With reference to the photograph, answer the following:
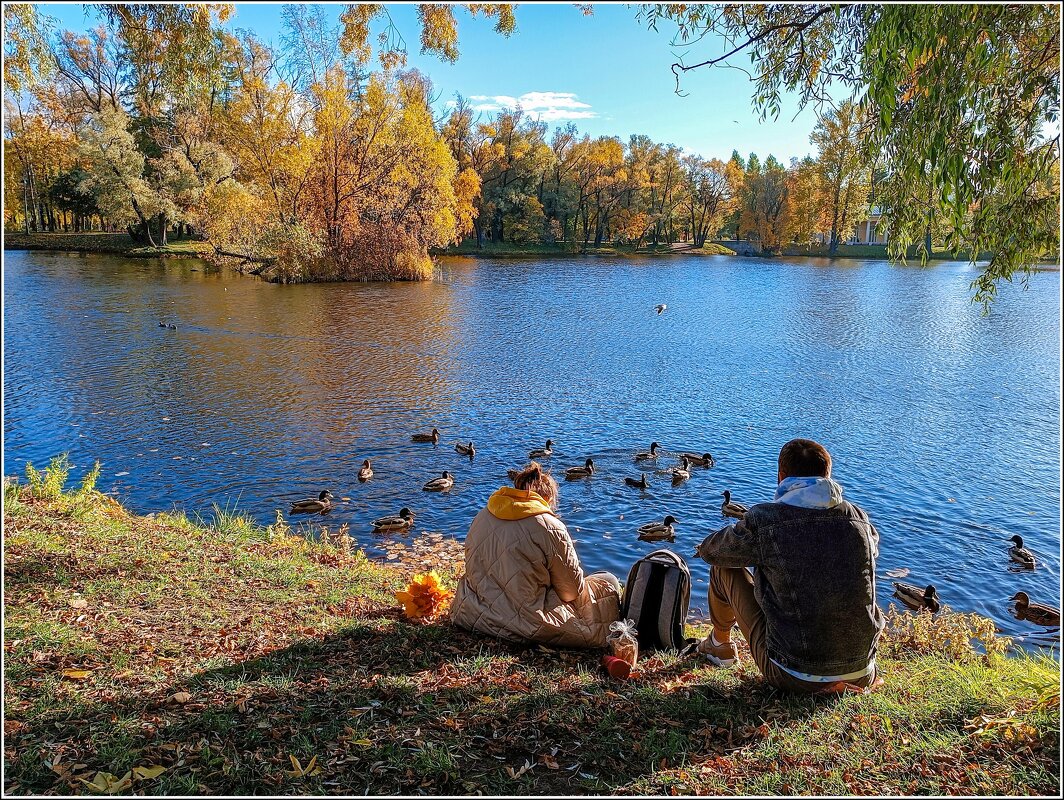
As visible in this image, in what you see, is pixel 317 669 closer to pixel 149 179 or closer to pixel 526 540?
pixel 526 540

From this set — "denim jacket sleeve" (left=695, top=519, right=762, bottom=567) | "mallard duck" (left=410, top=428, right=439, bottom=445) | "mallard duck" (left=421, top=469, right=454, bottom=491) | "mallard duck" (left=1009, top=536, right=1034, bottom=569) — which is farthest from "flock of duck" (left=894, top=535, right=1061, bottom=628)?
"mallard duck" (left=410, top=428, right=439, bottom=445)

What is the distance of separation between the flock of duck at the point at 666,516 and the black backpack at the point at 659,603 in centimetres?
74

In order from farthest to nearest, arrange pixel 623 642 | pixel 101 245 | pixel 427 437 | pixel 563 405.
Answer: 1. pixel 101 245
2. pixel 563 405
3. pixel 427 437
4. pixel 623 642

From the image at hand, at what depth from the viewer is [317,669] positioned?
4426 millimetres

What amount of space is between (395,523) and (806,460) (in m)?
6.82

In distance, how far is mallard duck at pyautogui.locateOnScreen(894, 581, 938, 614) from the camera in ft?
26.6

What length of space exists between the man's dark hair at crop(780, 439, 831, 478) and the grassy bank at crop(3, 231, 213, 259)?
49.7 meters

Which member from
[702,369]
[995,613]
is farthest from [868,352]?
[995,613]

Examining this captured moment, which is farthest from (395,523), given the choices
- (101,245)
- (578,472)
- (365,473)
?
(101,245)

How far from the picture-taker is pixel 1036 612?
823cm

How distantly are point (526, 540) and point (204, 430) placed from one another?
11.0m

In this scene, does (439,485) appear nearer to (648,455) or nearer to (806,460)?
(648,455)

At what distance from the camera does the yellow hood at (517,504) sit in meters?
4.85

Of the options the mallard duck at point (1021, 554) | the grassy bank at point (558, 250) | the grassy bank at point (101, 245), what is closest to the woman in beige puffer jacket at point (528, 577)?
the mallard duck at point (1021, 554)
